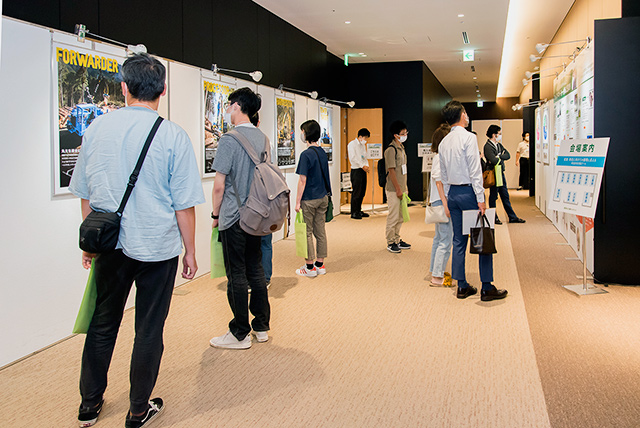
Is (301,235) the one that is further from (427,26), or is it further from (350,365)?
(427,26)

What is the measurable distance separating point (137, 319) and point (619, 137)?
4.64m

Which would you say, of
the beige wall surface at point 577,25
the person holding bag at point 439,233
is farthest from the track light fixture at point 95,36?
the beige wall surface at point 577,25

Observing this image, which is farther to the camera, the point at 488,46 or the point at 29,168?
the point at 488,46

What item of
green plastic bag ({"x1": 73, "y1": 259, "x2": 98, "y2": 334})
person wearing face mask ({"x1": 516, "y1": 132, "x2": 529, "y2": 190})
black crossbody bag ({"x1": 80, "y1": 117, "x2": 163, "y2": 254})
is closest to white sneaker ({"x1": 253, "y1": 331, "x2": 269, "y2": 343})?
green plastic bag ({"x1": 73, "y1": 259, "x2": 98, "y2": 334})

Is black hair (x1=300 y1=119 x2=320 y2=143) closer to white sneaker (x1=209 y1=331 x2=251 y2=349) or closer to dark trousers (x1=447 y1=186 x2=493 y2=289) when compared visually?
dark trousers (x1=447 y1=186 x2=493 y2=289)

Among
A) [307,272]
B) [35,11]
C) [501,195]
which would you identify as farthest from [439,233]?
[501,195]

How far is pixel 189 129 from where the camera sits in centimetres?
563

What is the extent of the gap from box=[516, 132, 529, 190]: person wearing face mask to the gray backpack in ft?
46.1

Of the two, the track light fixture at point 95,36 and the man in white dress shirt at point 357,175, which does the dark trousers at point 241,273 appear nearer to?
the track light fixture at point 95,36

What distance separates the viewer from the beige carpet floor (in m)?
2.81

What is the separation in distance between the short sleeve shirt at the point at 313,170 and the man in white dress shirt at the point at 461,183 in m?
1.20

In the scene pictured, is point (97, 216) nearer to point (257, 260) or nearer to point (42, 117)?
point (257, 260)

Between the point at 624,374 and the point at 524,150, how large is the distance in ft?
47.2

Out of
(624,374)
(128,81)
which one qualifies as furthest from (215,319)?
(624,374)
